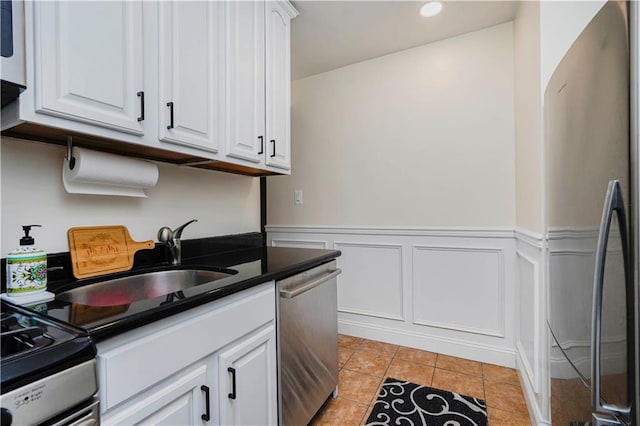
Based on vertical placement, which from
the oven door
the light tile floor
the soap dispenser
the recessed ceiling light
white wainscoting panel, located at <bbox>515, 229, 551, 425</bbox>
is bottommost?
the light tile floor

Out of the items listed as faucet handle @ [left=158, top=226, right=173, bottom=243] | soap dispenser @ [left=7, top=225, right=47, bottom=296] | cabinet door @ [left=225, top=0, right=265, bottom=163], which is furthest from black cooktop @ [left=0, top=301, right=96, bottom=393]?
cabinet door @ [left=225, top=0, right=265, bottom=163]

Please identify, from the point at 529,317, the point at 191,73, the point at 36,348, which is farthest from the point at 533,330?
the point at 191,73

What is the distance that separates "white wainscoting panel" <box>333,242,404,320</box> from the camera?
255cm

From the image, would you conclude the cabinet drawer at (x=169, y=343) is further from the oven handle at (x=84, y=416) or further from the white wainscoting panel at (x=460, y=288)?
the white wainscoting panel at (x=460, y=288)

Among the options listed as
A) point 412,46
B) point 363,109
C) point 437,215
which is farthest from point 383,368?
point 412,46

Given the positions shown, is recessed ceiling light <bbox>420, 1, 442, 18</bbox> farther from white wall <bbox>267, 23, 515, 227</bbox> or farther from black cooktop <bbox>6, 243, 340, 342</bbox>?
black cooktop <bbox>6, 243, 340, 342</bbox>

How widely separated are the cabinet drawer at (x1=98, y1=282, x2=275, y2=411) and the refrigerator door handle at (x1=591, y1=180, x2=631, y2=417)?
39.2 inches

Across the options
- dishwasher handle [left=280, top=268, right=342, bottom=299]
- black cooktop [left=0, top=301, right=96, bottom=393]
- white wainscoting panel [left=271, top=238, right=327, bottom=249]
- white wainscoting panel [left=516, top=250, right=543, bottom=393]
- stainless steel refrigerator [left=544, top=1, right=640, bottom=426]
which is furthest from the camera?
white wainscoting panel [left=271, top=238, right=327, bottom=249]

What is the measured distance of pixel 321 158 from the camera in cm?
289

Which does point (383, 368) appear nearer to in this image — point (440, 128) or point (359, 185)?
point (359, 185)

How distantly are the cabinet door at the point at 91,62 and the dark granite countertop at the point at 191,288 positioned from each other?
1.94 ft

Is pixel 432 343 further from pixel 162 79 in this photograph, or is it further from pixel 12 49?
pixel 12 49

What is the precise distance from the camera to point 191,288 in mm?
988

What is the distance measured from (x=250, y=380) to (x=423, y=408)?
112 centimetres
